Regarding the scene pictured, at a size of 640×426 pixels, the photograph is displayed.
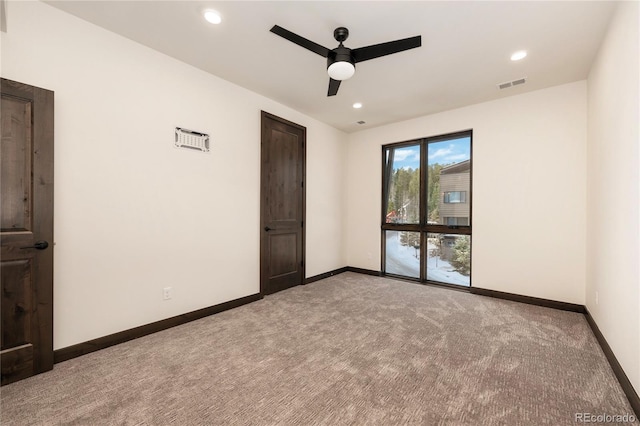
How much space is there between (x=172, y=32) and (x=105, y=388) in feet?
9.58

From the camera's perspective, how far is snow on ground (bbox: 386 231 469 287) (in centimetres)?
438

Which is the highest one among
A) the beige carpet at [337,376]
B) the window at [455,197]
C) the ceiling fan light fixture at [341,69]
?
the ceiling fan light fixture at [341,69]

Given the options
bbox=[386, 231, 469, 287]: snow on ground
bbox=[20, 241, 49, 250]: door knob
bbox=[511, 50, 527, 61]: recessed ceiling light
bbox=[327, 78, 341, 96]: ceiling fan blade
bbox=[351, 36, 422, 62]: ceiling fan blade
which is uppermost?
bbox=[511, 50, 527, 61]: recessed ceiling light

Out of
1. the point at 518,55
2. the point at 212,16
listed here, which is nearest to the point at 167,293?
the point at 212,16

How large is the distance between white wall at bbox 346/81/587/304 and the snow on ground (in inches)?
15.0

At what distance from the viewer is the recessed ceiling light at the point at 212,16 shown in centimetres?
220

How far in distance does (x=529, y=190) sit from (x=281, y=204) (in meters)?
3.44

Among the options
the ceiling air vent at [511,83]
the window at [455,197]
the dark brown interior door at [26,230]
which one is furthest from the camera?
the window at [455,197]

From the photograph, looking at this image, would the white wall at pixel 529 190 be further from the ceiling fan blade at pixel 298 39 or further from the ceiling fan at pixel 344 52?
the ceiling fan blade at pixel 298 39

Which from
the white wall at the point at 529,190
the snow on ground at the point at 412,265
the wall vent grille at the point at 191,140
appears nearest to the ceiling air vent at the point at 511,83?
the white wall at the point at 529,190

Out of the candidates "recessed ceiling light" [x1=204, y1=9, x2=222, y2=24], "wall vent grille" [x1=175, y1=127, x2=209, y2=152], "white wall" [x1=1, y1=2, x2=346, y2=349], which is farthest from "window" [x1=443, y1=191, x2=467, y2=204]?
"recessed ceiling light" [x1=204, y1=9, x2=222, y2=24]

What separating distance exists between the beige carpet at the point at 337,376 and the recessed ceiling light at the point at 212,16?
2.84 metres

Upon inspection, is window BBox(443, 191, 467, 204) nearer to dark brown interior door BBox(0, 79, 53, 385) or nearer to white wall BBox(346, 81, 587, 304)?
white wall BBox(346, 81, 587, 304)

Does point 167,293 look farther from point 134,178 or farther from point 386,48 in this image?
point 386,48
